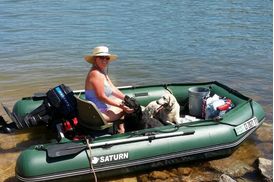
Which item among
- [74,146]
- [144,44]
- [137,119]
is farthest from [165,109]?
[144,44]

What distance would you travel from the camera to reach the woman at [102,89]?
18.0 feet

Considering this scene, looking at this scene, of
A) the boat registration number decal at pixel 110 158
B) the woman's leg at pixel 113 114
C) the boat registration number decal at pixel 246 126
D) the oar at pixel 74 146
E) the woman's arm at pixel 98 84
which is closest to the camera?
the oar at pixel 74 146

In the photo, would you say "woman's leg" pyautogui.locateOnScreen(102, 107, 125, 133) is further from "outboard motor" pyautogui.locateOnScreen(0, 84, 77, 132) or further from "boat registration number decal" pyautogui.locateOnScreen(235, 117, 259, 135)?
"boat registration number decal" pyautogui.locateOnScreen(235, 117, 259, 135)

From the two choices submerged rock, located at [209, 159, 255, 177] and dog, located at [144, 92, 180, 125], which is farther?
dog, located at [144, 92, 180, 125]

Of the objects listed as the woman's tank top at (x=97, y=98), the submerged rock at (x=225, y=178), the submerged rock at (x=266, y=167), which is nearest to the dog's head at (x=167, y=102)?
the woman's tank top at (x=97, y=98)

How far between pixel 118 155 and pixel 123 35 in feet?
32.9

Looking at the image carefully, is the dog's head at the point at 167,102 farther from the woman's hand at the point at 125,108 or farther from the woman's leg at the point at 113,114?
the woman's leg at the point at 113,114

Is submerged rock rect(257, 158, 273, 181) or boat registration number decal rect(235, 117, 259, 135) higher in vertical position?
boat registration number decal rect(235, 117, 259, 135)

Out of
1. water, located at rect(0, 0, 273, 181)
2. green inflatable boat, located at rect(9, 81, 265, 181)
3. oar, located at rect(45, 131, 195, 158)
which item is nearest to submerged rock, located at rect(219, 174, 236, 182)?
green inflatable boat, located at rect(9, 81, 265, 181)

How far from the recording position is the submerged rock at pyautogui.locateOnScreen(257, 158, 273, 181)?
217 inches

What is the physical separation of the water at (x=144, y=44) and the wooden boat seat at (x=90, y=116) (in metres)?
3.63

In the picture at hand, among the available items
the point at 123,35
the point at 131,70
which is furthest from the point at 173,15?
the point at 131,70

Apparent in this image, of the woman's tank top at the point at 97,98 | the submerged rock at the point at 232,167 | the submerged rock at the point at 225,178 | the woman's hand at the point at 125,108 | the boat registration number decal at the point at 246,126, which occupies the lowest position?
the submerged rock at the point at 232,167

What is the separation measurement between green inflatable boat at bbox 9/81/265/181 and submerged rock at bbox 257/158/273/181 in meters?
0.43
